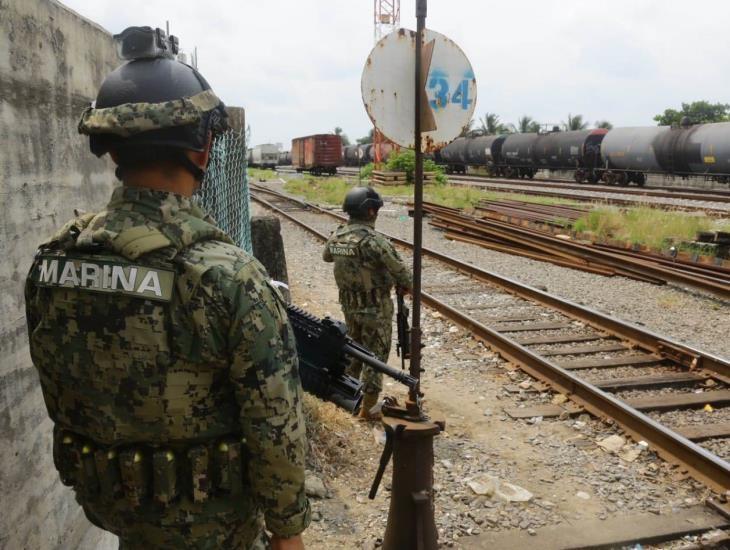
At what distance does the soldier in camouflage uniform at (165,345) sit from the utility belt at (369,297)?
2904mm

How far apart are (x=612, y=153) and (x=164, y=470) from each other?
1168 inches

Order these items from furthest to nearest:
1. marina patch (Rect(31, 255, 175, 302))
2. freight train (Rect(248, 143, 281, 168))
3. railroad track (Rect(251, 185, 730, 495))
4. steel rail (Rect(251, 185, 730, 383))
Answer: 1. freight train (Rect(248, 143, 281, 168))
2. steel rail (Rect(251, 185, 730, 383))
3. railroad track (Rect(251, 185, 730, 495))
4. marina patch (Rect(31, 255, 175, 302))

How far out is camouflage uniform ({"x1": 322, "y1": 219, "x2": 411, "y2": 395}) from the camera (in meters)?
4.51

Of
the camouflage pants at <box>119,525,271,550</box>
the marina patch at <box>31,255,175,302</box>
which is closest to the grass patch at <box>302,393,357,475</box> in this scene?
the camouflage pants at <box>119,525,271,550</box>

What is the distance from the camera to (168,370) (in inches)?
64.1

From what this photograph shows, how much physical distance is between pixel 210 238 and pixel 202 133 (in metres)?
0.28

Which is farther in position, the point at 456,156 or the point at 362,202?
the point at 456,156

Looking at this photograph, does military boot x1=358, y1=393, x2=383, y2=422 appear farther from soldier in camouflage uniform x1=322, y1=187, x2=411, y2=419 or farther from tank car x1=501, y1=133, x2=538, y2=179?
tank car x1=501, y1=133, x2=538, y2=179

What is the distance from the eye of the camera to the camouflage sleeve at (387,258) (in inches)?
176

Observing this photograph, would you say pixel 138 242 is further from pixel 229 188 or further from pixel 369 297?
pixel 229 188

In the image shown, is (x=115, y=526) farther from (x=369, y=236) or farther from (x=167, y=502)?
(x=369, y=236)

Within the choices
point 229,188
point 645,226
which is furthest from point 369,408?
point 645,226

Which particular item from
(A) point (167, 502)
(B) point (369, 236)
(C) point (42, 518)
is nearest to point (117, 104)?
(A) point (167, 502)

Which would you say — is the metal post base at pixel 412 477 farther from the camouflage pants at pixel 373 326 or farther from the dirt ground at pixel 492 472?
the camouflage pants at pixel 373 326
